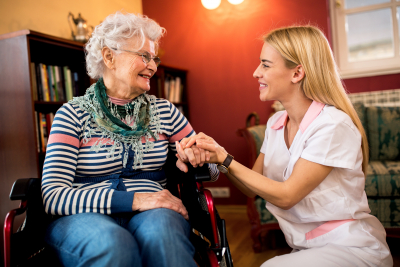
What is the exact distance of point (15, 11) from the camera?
2191 mm

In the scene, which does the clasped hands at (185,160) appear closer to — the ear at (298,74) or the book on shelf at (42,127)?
the ear at (298,74)

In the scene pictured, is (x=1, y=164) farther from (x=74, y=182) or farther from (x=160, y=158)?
(x=160, y=158)

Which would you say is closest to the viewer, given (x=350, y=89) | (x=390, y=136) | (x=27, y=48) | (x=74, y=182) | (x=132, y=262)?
(x=132, y=262)

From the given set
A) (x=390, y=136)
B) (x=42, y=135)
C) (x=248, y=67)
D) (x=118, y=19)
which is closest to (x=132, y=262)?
(x=118, y=19)

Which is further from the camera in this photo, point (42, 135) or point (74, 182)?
point (42, 135)

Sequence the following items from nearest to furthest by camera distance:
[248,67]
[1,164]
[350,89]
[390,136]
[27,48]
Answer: [27,48] → [1,164] → [390,136] → [350,89] → [248,67]

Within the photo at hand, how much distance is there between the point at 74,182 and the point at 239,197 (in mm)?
2242

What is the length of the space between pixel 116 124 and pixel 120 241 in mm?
515

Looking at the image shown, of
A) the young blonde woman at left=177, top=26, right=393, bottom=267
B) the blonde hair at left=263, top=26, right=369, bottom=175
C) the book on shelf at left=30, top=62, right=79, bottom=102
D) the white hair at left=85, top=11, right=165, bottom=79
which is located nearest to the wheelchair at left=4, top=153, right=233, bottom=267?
the young blonde woman at left=177, top=26, right=393, bottom=267

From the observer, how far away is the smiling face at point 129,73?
4.32 feet

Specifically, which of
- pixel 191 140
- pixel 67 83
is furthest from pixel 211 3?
pixel 191 140

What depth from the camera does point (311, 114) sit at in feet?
3.61

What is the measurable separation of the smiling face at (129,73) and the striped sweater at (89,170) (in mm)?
139

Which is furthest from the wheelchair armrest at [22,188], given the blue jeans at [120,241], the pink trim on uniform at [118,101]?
the pink trim on uniform at [118,101]
